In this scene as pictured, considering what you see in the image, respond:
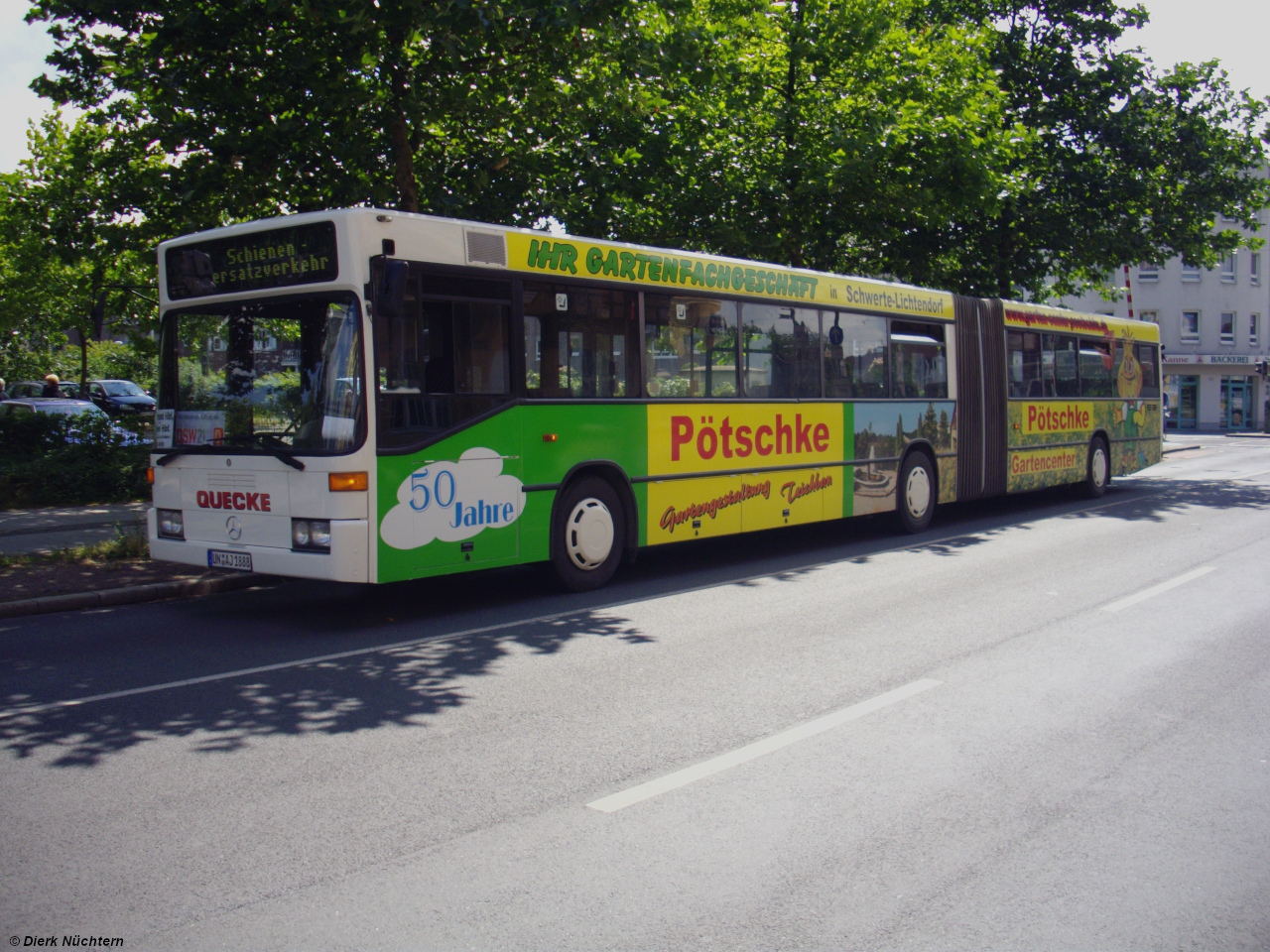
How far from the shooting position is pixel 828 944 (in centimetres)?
331

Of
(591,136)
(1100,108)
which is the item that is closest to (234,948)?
(591,136)

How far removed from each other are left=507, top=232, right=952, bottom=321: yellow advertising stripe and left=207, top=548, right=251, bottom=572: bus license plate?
3.11 metres

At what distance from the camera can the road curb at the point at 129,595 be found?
29.3 ft

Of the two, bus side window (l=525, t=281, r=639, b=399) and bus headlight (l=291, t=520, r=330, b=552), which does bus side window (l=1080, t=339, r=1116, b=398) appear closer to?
bus side window (l=525, t=281, r=639, b=399)

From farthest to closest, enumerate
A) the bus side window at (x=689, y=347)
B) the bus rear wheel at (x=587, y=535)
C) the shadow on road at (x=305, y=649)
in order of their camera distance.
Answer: the bus side window at (x=689, y=347)
the bus rear wheel at (x=587, y=535)
the shadow on road at (x=305, y=649)

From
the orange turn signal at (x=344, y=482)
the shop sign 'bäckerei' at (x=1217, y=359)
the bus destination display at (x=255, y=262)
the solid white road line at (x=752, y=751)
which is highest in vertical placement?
the shop sign 'bäckerei' at (x=1217, y=359)

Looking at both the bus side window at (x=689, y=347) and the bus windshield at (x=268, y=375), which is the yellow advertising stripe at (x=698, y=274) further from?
the bus windshield at (x=268, y=375)

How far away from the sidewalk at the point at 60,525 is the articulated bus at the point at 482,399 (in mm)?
4097

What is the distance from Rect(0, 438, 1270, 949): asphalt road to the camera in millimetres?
3518

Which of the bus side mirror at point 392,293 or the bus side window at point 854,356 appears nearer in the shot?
the bus side mirror at point 392,293

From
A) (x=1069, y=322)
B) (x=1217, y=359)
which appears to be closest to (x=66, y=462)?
(x=1069, y=322)

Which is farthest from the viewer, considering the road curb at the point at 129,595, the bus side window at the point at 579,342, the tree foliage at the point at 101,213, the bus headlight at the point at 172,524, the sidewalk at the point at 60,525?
the tree foliage at the point at 101,213

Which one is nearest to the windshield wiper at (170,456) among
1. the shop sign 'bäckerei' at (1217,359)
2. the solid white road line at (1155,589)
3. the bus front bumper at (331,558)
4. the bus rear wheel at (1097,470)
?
the bus front bumper at (331,558)

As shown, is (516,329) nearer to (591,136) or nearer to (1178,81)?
(591,136)
